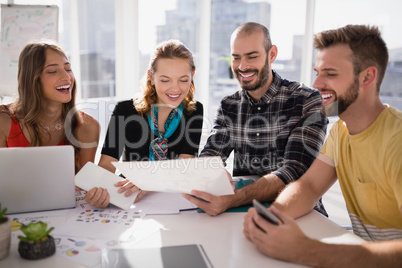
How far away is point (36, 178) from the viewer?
1145mm

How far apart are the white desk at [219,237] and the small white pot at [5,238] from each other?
0.02 m

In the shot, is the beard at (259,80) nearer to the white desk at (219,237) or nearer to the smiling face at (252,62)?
the smiling face at (252,62)

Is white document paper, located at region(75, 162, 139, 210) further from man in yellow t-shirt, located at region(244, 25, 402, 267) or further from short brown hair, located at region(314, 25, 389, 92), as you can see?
short brown hair, located at region(314, 25, 389, 92)

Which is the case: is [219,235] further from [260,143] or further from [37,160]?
[260,143]

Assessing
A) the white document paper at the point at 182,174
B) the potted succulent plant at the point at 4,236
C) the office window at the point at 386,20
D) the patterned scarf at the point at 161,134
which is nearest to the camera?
the potted succulent plant at the point at 4,236

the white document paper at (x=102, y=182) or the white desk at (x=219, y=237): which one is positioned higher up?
the white document paper at (x=102, y=182)

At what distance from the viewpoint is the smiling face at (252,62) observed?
192 cm

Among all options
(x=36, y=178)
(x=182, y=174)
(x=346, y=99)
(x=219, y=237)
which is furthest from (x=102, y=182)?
(x=346, y=99)

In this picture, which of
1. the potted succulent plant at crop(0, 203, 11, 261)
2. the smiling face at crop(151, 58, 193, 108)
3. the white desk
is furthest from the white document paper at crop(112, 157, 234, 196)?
the smiling face at crop(151, 58, 193, 108)

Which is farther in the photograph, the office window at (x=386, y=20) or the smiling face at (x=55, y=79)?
the office window at (x=386, y=20)

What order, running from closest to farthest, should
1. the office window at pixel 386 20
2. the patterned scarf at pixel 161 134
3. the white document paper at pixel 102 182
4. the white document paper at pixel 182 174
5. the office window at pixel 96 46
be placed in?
the white document paper at pixel 182 174
the white document paper at pixel 102 182
the patterned scarf at pixel 161 134
the office window at pixel 386 20
the office window at pixel 96 46

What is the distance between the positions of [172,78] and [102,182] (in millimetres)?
700

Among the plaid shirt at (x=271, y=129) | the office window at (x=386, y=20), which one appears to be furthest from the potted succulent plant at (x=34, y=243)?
the office window at (x=386, y=20)

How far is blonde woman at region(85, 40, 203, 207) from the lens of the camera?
177cm
